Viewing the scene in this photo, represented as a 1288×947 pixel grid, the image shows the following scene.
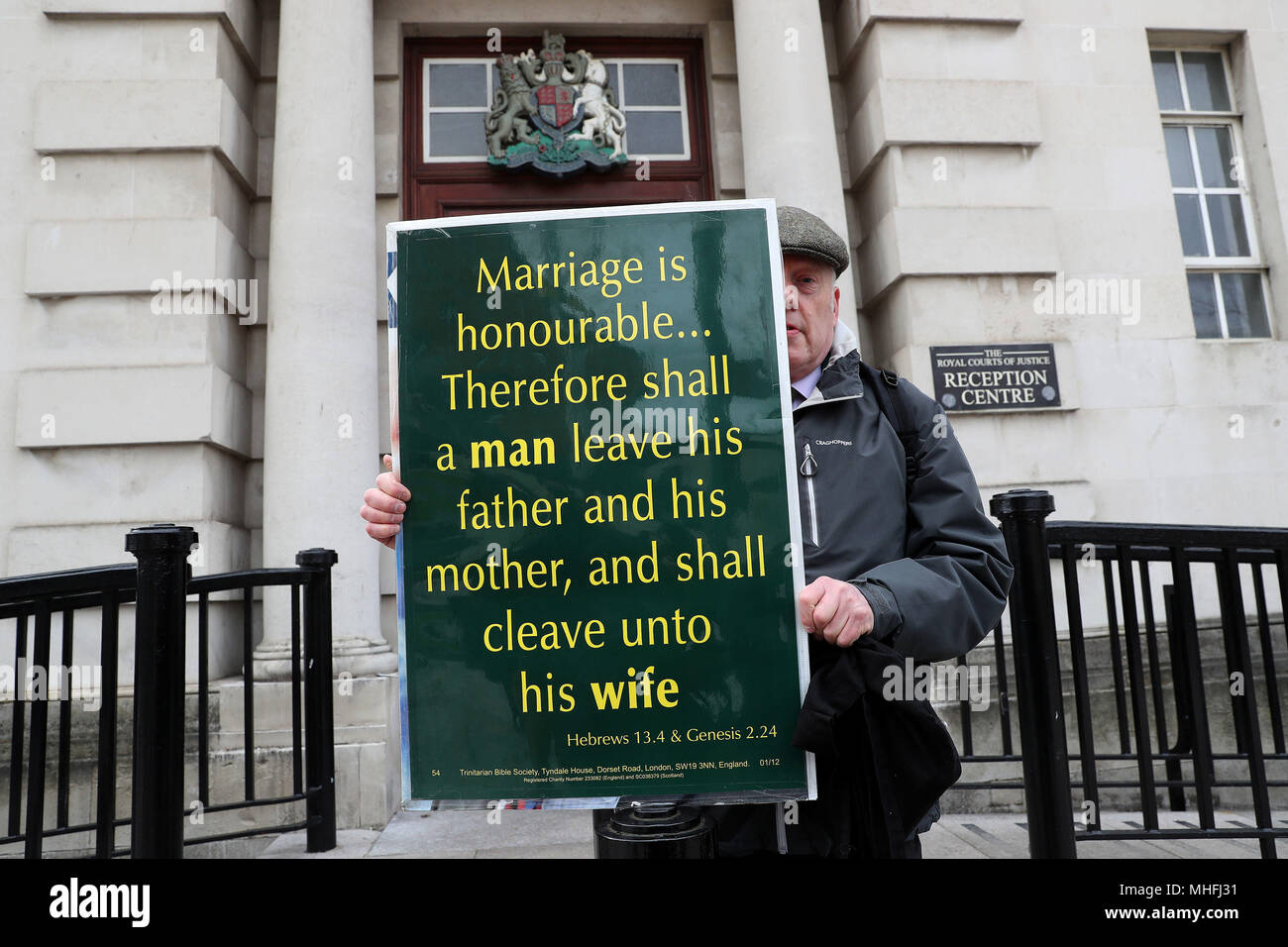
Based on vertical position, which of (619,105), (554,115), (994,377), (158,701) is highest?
(619,105)

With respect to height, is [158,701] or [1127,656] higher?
[158,701]

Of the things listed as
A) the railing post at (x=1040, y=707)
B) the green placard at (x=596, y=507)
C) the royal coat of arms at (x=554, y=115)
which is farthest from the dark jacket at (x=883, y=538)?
the royal coat of arms at (x=554, y=115)

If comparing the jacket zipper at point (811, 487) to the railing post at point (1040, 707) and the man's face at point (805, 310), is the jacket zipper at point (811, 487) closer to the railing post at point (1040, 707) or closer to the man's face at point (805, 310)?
the man's face at point (805, 310)

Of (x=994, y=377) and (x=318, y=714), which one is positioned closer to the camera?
(x=318, y=714)

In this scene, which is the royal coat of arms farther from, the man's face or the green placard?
the green placard

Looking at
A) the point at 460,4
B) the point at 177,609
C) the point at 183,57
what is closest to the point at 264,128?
the point at 183,57

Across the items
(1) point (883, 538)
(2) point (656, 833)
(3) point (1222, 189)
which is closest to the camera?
(2) point (656, 833)

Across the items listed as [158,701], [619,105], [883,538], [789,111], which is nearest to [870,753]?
[883,538]

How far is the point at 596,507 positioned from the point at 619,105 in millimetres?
6477

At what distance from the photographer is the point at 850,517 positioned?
73.5 inches

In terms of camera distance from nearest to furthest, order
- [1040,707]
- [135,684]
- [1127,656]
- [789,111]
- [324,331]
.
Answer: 1. [135,684]
2. [1040,707]
3. [1127,656]
4. [324,331]
5. [789,111]

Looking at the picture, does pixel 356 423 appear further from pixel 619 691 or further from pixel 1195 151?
pixel 1195 151

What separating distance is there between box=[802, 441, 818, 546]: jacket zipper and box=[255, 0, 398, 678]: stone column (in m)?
4.53

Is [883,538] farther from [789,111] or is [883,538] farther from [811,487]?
[789,111]
